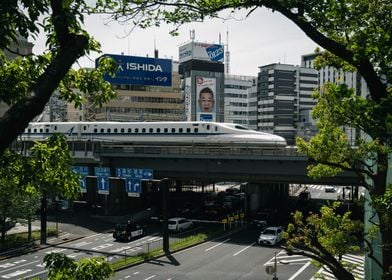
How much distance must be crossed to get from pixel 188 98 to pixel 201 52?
15.0 m

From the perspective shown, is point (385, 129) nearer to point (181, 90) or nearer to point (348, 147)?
point (348, 147)

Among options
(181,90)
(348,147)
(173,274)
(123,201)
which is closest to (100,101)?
(348,147)

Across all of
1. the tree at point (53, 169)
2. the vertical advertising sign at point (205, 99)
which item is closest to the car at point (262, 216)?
the tree at point (53, 169)

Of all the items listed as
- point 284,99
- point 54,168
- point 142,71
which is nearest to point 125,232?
point 54,168

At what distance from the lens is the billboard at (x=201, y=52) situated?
111188 millimetres

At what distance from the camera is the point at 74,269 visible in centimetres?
701

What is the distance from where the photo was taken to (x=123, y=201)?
51969 mm

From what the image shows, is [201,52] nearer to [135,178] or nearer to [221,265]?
[135,178]

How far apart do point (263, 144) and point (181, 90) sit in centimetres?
7449

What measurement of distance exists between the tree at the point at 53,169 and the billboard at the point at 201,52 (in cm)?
10489

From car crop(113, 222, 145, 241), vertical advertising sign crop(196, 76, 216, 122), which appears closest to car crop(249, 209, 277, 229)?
car crop(113, 222, 145, 241)

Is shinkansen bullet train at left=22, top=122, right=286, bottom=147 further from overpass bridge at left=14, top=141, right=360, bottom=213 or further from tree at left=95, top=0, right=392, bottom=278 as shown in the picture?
tree at left=95, top=0, right=392, bottom=278

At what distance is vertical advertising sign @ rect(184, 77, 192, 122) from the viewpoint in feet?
338

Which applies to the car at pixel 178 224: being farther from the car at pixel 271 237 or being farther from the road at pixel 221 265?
the car at pixel 271 237
